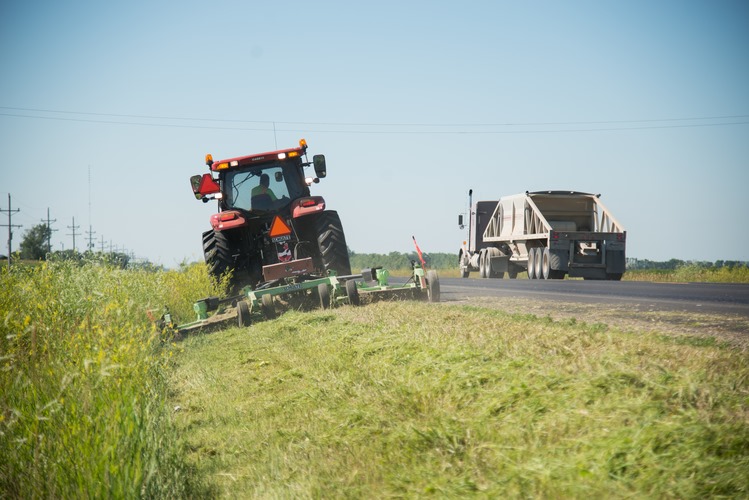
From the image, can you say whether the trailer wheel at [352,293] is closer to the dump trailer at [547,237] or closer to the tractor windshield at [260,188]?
the tractor windshield at [260,188]

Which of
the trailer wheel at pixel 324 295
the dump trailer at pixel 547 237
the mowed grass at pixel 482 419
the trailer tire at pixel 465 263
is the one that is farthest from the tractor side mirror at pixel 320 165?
the trailer tire at pixel 465 263

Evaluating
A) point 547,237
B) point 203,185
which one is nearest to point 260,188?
point 203,185

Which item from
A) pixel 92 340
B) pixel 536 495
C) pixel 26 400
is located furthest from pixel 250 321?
pixel 536 495

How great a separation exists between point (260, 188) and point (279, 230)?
1.18 metres

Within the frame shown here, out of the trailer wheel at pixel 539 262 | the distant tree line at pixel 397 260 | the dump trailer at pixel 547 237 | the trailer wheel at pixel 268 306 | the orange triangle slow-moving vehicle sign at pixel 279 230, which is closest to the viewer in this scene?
the trailer wheel at pixel 268 306

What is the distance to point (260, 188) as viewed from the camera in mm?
12844

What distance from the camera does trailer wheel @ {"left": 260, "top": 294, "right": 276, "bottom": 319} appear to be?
11.5 meters

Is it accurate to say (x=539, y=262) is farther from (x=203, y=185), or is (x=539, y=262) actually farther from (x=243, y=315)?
(x=243, y=315)

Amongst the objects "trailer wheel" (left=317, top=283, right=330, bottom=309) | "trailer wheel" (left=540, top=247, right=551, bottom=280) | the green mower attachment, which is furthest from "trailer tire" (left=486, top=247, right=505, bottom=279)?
"trailer wheel" (left=317, top=283, right=330, bottom=309)

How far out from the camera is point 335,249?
12547mm

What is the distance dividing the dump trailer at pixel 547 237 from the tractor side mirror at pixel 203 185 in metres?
13.2

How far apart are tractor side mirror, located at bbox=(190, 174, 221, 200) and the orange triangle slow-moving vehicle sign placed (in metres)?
1.22

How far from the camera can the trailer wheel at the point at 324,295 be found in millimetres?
11578

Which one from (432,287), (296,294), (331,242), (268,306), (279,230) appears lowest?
(268,306)
